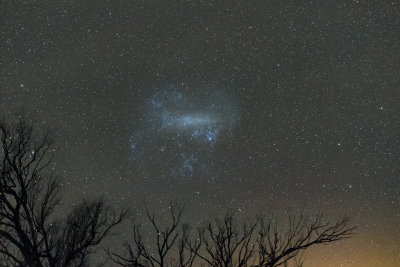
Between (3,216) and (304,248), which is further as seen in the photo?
(304,248)

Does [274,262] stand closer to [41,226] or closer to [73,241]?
[73,241]

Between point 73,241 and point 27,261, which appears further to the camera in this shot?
point 73,241

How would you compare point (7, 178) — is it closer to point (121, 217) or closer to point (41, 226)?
point (41, 226)

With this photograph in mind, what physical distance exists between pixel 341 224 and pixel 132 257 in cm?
998

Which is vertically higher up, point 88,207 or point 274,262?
point 88,207

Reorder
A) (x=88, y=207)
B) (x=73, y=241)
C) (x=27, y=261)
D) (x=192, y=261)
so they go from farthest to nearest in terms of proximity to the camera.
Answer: (x=192, y=261), (x=88, y=207), (x=73, y=241), (x=27, y=261)

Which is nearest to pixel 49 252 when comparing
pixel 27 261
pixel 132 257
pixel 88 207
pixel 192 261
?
pixel 27 261

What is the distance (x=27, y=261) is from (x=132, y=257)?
592 cm

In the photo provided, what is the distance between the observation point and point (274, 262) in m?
20.6

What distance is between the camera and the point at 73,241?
18.8 meters

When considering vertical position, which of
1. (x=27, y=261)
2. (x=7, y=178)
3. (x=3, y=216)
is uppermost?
(x=7, y=178)

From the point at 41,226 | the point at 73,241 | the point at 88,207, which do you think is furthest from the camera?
the point at 88,207

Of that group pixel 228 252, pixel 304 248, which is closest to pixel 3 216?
pixel 228 252

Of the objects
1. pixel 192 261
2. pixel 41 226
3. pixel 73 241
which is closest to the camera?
pixel 41 226
